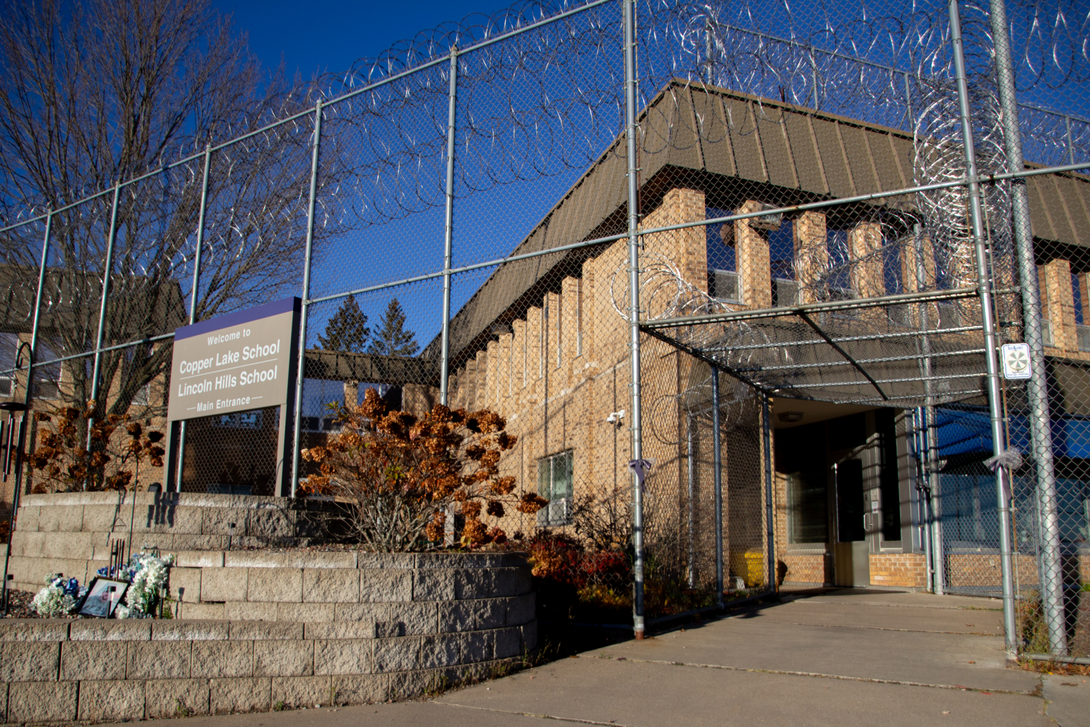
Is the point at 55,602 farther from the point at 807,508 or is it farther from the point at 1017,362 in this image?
the point at 807,508

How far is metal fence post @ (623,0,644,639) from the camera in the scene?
6.89 metres

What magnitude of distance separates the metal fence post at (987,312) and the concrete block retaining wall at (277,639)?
351cm

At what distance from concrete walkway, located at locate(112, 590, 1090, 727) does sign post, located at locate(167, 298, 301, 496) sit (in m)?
3.21

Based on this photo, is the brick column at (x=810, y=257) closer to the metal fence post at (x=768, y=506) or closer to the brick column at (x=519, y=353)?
the metal fence post at (x=768, y=506)

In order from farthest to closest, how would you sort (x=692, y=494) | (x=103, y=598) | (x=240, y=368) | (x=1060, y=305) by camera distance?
(x=1060, y=305) → (x=692, y=494) → (x=240, y=368) → (x=103, y=598)

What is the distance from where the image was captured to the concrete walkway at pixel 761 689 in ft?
15.1

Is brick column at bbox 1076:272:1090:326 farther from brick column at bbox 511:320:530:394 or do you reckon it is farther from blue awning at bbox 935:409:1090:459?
brick column at bbox 511:320:530:394

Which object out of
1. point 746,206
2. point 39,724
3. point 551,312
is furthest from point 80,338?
point 746,206

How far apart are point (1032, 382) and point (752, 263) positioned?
6070 mm

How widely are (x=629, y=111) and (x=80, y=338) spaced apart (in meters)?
10.1

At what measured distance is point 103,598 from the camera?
229 inches

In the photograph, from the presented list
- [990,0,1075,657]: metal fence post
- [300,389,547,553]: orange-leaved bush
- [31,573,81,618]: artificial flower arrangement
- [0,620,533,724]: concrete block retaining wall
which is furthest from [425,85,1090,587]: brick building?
[31,573,81,618]: artificial flower arrangement

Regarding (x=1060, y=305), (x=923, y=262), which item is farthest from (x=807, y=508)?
(x=923, y=262)

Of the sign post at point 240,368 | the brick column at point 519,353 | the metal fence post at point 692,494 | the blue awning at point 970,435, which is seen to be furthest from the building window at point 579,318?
the sign post at point 240,368
